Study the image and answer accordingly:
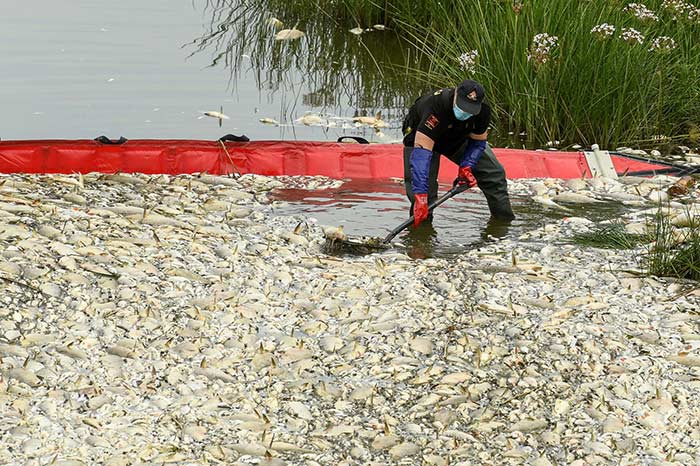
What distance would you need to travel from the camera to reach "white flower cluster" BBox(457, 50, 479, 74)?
9641 mm

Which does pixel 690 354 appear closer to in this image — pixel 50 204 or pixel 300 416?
pixel 300 416

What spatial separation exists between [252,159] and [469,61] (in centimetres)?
209

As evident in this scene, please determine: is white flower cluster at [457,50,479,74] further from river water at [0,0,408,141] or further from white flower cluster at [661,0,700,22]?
white flower cluster at [661,0,700,22]

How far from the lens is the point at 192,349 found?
5.46 meters

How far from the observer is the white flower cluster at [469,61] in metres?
9.64

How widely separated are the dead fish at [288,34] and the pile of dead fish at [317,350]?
6.51m

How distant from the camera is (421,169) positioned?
23.6 feet

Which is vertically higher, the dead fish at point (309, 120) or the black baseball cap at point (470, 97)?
the black baseball cap at point (470, 97)

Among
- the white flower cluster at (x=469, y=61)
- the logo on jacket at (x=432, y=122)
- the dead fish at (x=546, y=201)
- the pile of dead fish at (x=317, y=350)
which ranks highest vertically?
the white flower cluster at (x=469, y=61)

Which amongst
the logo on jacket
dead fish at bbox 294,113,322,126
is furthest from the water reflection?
the logo on jacket

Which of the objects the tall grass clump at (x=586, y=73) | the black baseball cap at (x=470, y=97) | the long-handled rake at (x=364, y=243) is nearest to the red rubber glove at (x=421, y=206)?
the long-handled rake at (x=364, y=243)

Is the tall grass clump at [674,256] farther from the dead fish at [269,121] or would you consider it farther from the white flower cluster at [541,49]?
the dead fish at [269,121]

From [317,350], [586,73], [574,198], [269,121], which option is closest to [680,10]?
[586,73]

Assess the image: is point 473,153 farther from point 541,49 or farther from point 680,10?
point 680,10
